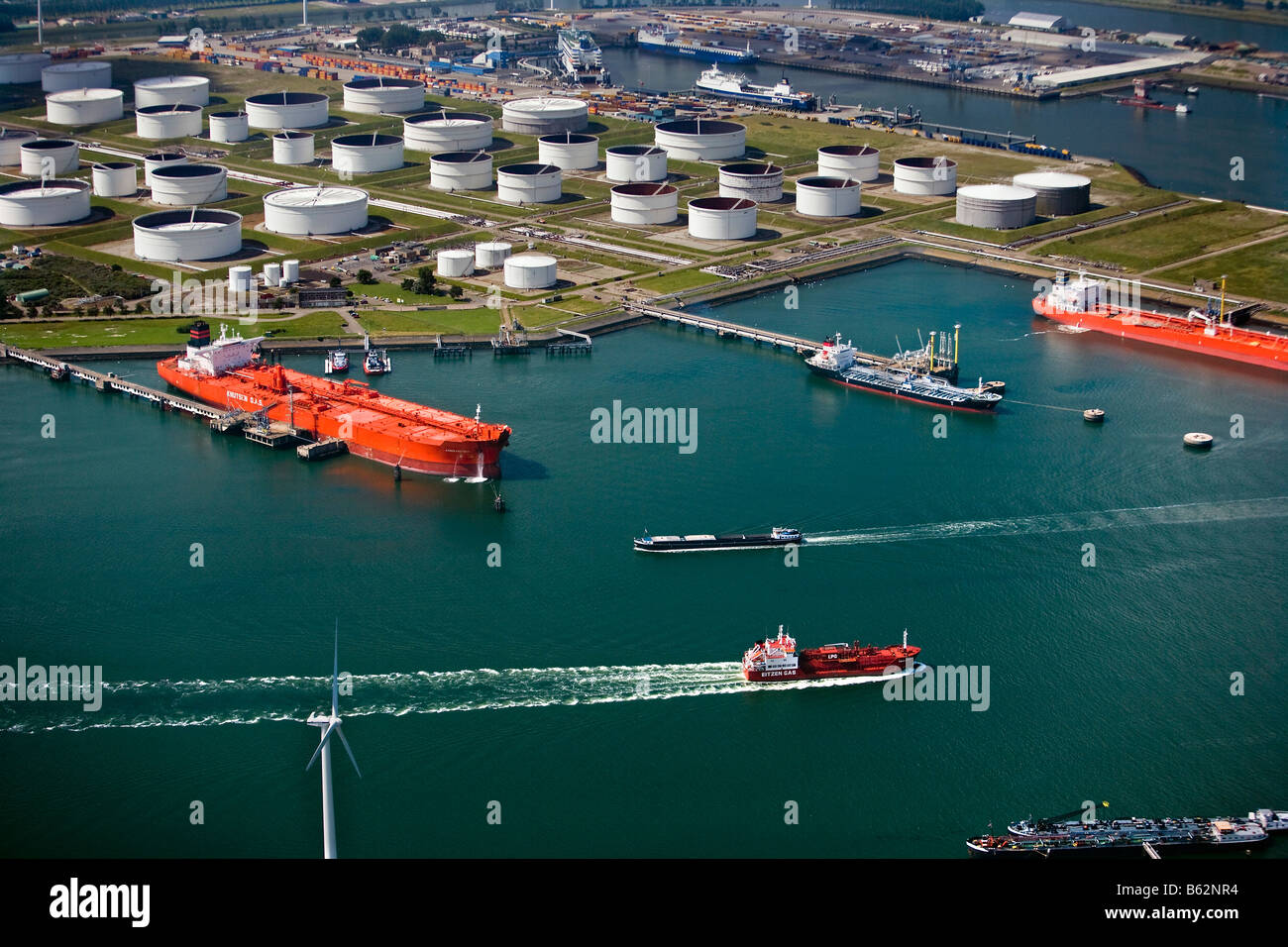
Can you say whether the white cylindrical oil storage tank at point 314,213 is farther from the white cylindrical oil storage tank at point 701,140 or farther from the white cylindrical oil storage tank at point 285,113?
the white cylindrical oil storage tank at point 285,113

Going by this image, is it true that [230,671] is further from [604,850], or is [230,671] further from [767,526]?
[767,526]

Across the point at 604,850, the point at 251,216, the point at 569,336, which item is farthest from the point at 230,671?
the point at 251,216

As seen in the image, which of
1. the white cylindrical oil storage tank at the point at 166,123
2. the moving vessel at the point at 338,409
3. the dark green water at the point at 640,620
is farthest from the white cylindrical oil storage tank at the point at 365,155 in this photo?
the dark green water at the point at 640,620

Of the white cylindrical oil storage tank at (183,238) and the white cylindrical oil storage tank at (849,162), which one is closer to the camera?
the white cylindrical oil storage tank at (183,238)

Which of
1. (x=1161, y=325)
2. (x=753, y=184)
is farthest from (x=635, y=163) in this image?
(x=1161, y=325)

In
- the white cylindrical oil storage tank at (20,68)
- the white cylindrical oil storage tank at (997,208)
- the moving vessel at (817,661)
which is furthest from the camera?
the white cylindrical oil storage tank at (20,68)

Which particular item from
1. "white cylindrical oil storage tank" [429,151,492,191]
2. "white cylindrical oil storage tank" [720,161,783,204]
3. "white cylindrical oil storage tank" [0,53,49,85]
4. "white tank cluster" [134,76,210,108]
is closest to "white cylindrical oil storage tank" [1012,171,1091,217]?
"white cylindrical oil storage tank" [720,161,783,204]
